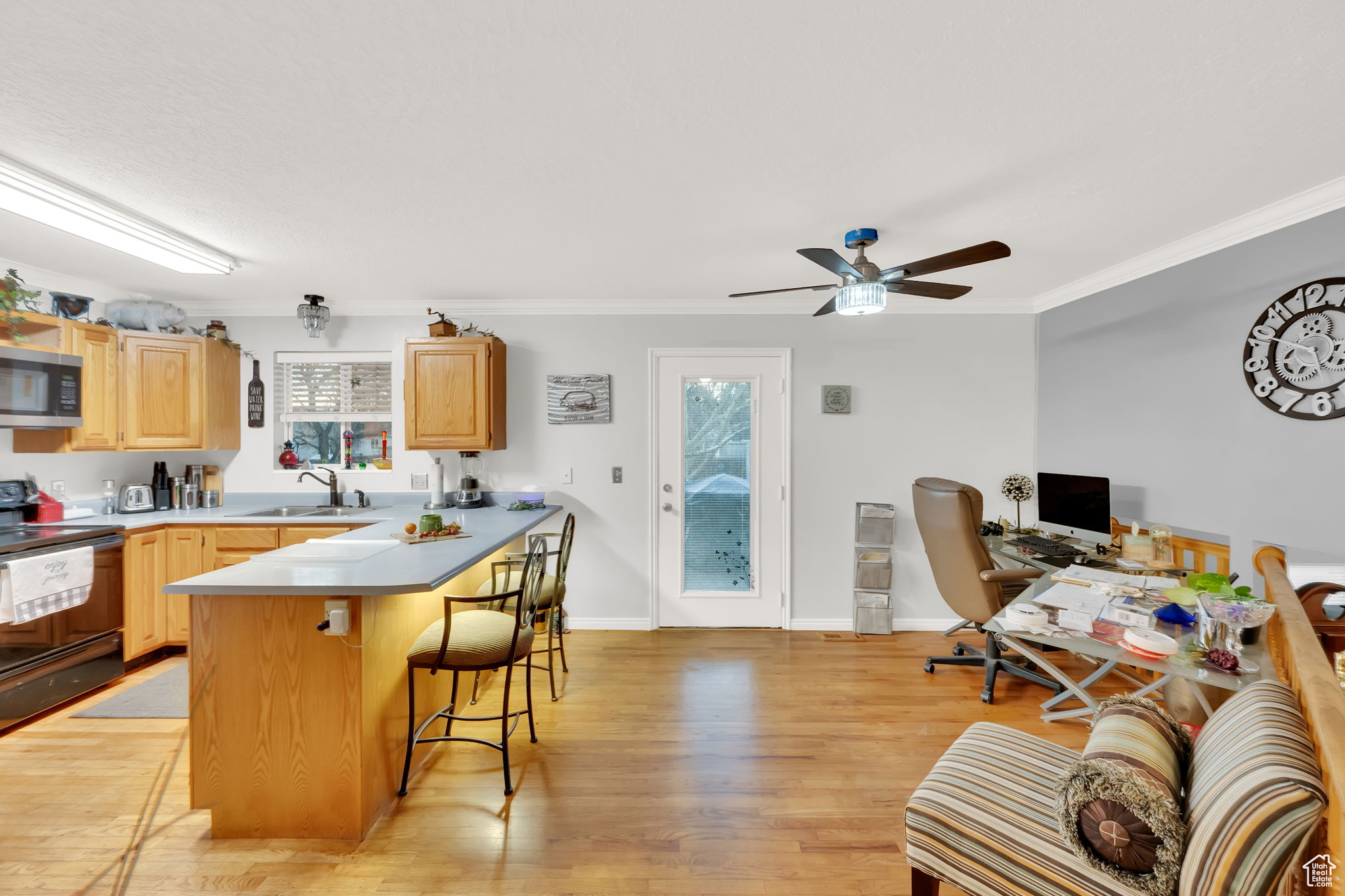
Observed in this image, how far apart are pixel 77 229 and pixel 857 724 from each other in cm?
415

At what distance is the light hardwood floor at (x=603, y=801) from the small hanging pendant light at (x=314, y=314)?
2340mm

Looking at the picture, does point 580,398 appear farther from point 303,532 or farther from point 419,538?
point 303,532

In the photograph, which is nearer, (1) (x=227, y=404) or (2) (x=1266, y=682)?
(2) (x=1266, y=682)

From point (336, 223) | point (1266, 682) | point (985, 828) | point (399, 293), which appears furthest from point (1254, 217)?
point (399, 293)

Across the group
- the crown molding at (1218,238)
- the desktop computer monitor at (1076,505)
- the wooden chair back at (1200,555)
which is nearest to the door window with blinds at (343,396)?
the desktop computer monitor at (1076,505)

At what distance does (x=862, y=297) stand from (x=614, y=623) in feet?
9.33

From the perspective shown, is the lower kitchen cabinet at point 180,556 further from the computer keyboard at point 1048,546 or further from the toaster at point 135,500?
the computer keyboard at point 1048,546

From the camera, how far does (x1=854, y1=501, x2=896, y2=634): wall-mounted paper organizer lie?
398 cm

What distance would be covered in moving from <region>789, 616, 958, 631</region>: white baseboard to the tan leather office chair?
2.69 ft

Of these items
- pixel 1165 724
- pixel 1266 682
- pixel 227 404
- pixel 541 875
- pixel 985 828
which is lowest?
pixel 541 875

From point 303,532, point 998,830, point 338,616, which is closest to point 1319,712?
point 998,830

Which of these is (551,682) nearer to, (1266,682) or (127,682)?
(127,682)

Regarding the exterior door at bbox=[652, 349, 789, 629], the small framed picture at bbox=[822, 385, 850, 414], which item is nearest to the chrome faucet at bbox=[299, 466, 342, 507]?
the exterior door at bbox=[652, 349, 789, 629]

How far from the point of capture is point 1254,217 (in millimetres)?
2506
